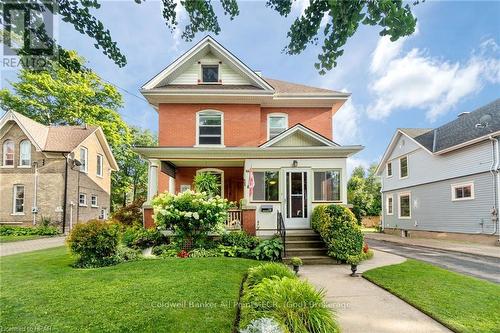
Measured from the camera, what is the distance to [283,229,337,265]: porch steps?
Answer: 8.95m

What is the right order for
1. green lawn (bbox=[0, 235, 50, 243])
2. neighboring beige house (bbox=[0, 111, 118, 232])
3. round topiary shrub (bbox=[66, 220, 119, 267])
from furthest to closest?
neighboring beige house (bbox=[0, 111, 118, 232]) < green lawn (bbox=[0, 235, 50, 243]) < round topiary shrub (bbox=[66, 220, 119, 267])

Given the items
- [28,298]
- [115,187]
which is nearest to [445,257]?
[28,298]

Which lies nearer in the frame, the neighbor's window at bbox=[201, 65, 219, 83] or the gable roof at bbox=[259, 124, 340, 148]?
the gable roof at bbox=[259, 124, 340, 148]

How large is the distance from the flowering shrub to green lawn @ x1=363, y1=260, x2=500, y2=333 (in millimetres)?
4664

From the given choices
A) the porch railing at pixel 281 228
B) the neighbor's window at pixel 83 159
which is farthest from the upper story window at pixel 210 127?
the neighbor's window at pixel 83 159

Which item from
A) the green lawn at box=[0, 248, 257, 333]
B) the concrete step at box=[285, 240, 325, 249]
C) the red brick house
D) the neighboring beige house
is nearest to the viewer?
the green lawn at box=[0, 248, 257, 333]

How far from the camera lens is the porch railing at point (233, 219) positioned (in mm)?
10367

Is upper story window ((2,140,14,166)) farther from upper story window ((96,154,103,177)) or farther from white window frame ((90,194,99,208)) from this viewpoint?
upper story window ((96,154,103,177))

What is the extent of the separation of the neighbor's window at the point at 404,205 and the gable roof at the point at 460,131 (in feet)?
13.8

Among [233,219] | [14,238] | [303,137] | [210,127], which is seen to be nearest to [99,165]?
[14,238]

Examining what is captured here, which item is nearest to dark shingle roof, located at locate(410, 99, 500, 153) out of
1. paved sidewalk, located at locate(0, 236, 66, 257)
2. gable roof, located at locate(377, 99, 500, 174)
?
gable roof, located at locate(377, 99, 500, 174)

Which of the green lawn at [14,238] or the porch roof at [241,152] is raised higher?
the porch roof at [241,152]

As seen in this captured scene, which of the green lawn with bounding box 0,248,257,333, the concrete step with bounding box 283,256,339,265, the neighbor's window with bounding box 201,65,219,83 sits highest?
the neighbor's window with bounding box 201,65,219,83

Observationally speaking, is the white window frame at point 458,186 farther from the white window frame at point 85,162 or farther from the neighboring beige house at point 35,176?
the white window frame at point 85,162
